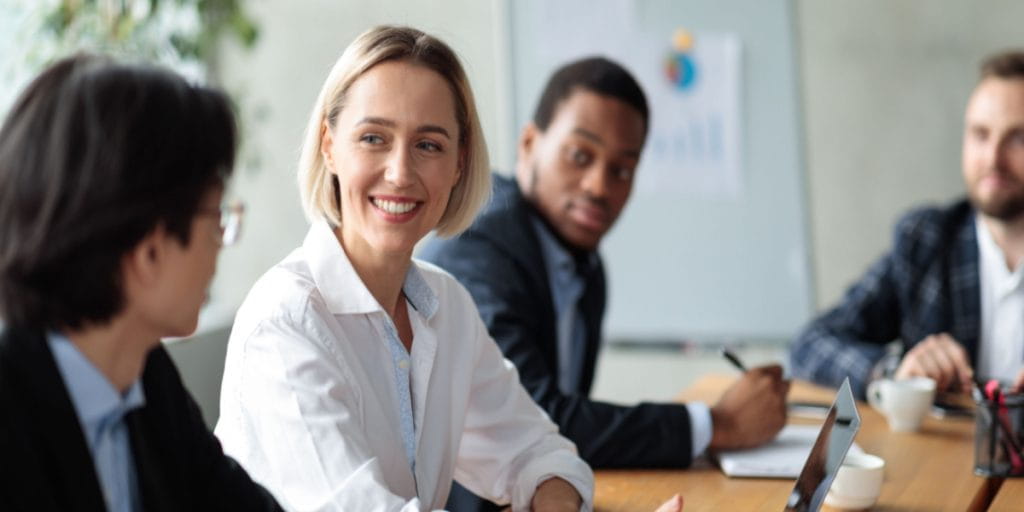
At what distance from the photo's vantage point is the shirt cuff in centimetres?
186

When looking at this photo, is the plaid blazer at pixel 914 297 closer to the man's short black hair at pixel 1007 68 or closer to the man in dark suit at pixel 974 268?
the man in dark suit at pixel 974 268

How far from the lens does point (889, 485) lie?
175cm

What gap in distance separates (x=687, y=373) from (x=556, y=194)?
5.14 feet

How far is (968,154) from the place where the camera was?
8.93 feet

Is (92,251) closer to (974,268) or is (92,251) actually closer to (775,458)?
(775,458)

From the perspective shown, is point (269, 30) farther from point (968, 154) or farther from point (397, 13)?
point (968, 154)

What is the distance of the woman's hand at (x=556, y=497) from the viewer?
155 cm

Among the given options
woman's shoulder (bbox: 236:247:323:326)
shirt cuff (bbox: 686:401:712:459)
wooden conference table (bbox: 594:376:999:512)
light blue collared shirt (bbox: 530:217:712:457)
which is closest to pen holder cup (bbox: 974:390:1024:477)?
wooden conference table (bbox: 594:376:999:512)

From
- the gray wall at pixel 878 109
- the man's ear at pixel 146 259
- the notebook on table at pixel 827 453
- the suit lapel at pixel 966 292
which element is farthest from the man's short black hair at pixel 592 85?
the man's ear at pixel 146 259

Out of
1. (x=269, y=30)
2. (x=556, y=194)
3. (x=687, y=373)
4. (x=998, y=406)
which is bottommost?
(x=687, y=373)

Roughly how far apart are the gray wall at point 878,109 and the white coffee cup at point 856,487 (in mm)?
1903

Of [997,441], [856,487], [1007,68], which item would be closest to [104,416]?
[856,487]

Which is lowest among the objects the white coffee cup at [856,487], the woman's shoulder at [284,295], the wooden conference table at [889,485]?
the wooden conference table at [889,485]

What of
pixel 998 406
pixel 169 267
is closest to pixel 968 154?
pixel 998 406
